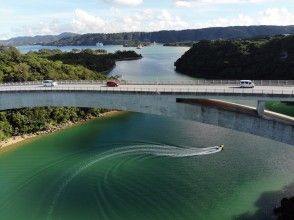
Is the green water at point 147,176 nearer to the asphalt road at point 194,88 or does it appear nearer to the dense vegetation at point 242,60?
the asphalt road at point 194,88

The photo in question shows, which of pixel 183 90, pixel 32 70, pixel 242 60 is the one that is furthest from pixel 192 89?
pixel 242 60

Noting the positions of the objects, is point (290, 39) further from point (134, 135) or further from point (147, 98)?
point (147, 98)

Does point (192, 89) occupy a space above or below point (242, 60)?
below

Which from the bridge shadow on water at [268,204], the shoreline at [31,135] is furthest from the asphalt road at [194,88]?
the shoreline at [31,135]

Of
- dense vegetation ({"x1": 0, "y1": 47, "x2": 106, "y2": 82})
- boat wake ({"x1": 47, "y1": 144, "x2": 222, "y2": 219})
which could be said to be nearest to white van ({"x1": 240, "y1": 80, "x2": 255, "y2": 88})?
boat wake ({"x1": 47, "y1": 144, "x2": 222, "y2": 219})

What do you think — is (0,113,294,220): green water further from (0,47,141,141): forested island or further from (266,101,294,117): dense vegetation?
(266,101,294,117): dense vegetation

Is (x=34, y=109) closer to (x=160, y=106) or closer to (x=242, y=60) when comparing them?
(x=160, y=106)
